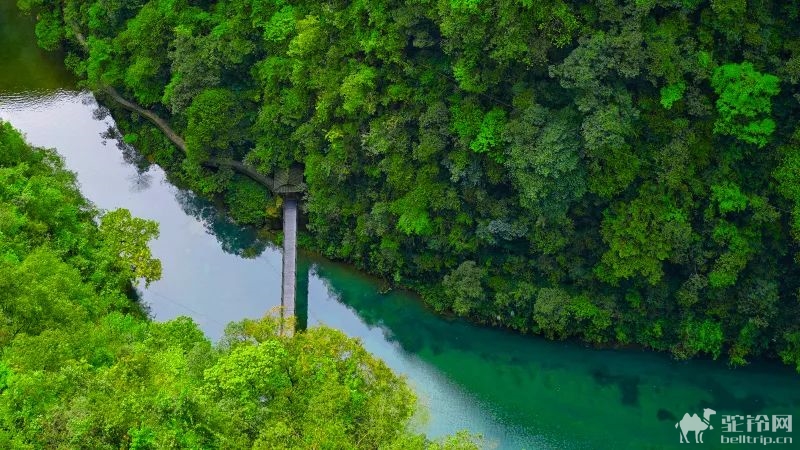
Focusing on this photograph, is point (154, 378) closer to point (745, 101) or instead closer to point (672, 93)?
point (672, 93)

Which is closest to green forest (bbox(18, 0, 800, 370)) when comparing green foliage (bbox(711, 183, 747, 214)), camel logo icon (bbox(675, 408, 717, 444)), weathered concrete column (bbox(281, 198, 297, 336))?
green foliage (bbox(711, 183, 747, 214))

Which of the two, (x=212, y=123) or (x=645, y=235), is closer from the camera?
(x=645, y=235)

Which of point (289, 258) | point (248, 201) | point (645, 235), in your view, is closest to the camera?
point (645, 235)

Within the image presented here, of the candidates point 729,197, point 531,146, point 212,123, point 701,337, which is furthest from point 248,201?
point 729,197

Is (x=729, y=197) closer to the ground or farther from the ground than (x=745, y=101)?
closer to the ground

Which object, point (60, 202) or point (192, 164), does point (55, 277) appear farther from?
point (192, 164)

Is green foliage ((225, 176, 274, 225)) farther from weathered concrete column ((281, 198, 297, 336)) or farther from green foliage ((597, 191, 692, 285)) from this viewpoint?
green foliage ((597, 191, 692, 285))
